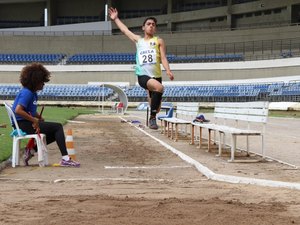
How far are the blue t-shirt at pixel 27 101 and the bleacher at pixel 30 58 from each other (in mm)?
60860

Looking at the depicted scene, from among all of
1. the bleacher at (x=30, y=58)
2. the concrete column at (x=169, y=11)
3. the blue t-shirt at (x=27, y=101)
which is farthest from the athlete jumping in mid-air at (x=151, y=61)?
the concrete column at (x=169, y=11)

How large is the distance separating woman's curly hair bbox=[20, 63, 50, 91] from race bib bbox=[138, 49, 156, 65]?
2.18 metres

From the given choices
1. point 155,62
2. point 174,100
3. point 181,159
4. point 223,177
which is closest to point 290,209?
point 223,177

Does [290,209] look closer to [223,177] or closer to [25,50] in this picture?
[223,177]

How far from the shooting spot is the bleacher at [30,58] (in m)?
68.2

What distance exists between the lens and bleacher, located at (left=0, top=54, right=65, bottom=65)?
6825cm

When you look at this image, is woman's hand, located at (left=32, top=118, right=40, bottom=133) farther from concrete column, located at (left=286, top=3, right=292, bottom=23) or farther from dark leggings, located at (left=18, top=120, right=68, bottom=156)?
concrete column, located at (left=286, top=3, right=292, bottom=23)

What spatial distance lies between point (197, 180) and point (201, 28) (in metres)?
65.1

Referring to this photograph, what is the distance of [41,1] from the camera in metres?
78.7

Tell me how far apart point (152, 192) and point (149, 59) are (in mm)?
2445

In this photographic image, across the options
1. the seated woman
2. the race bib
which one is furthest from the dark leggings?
the race bib

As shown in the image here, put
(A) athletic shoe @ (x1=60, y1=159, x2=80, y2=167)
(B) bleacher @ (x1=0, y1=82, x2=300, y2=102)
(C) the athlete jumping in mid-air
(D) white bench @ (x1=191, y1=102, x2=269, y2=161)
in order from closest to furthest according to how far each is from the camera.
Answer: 1. (C) the athlete jumping in mid-air
2. (A) athletic shoe @ (x1=60, y1=159, x2=80, y2=167)
3. (D) white bench @ (x1=191, y1=102, x2=269, y2=161)
4. (B) bleacher @ (x1=0, y1=82, x2=300, y2=102)

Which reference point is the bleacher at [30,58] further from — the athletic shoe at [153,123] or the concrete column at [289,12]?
the athletic shoe at [153,123]

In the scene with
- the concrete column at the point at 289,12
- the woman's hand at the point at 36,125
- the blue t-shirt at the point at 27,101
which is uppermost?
the concrete column at the point at 289,12
